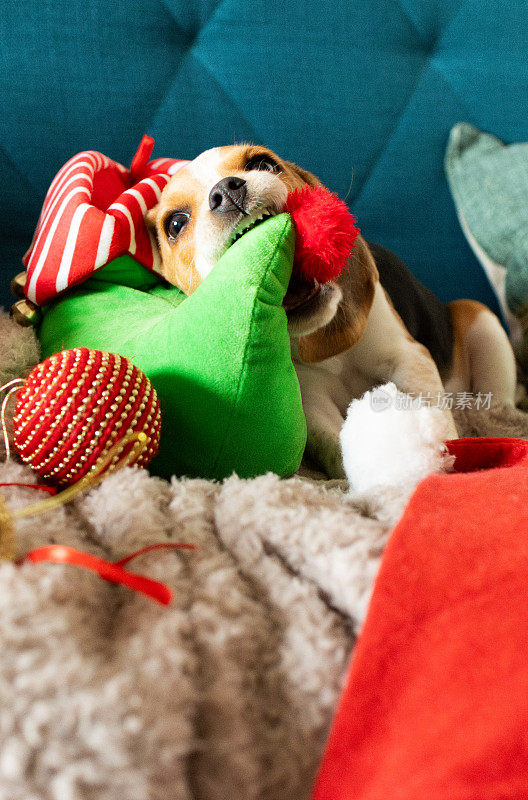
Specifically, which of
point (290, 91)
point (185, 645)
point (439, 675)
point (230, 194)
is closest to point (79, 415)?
point (185, 645)

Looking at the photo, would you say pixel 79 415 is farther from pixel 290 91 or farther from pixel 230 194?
pixel 290 91

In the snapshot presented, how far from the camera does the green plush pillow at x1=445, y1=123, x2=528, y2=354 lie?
1.63 metres

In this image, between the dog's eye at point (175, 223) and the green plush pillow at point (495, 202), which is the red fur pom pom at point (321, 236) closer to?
the dog's eye at point (175, 223)

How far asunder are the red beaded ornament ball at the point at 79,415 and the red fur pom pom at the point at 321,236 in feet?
0.94

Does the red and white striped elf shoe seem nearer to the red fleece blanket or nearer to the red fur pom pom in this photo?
the red fur pom pom

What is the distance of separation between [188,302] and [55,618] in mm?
480

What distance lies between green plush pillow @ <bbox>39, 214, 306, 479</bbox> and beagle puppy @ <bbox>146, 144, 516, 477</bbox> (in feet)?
0.56

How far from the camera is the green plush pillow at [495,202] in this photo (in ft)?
5.35

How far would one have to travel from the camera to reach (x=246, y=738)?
42 cm

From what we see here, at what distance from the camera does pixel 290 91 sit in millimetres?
1615

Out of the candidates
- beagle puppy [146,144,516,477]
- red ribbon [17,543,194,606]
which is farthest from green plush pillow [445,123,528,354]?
red ribbon [17,543,194,606]

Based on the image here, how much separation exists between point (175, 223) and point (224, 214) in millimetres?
197

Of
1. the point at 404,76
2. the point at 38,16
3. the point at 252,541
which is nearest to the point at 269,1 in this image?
the point at 404,76

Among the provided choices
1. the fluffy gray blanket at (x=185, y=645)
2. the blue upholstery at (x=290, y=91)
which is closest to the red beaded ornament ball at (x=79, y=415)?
the fluffy gray blanket at (x=185, y=645)
